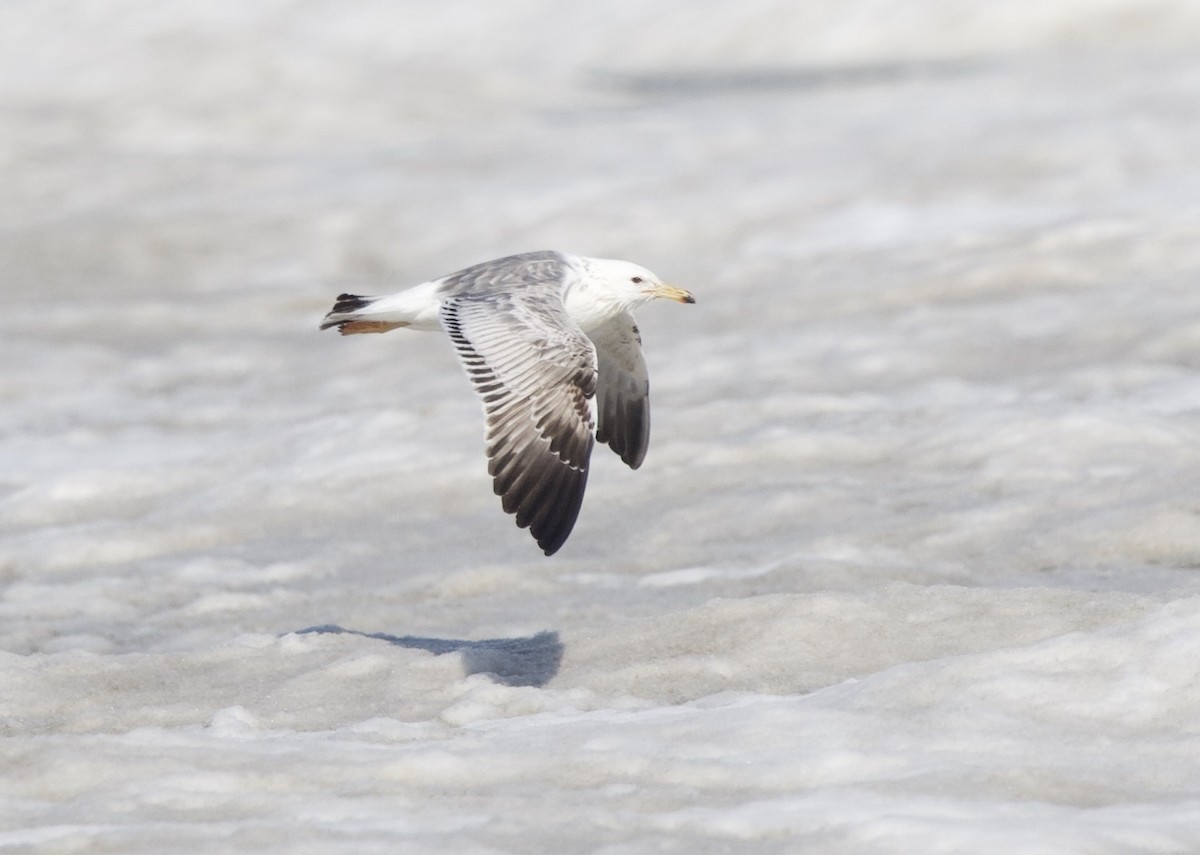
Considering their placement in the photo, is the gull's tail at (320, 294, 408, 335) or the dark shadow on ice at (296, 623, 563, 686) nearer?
the dark shadow on ice at (296, 623, 563, 686)

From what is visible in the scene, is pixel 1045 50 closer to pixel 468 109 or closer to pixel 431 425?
pixel 468 109

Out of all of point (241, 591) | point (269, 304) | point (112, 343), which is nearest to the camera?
point (241, 591)

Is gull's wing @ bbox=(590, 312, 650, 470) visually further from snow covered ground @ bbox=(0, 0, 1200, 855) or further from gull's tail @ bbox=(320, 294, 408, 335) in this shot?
gull's tail @ bbox=(320, 294, 408, 335)

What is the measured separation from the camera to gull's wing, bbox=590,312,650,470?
7398 mm

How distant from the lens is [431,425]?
9711mm

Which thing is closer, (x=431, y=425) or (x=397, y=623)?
(x=397, y=623)

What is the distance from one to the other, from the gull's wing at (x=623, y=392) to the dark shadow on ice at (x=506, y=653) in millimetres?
1224

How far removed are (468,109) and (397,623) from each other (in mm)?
14862

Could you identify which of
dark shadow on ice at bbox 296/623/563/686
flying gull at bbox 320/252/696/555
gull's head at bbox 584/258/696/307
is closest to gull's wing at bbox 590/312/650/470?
flying gull at bbox 320/252/696/555

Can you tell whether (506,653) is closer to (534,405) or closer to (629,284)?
(534,405)

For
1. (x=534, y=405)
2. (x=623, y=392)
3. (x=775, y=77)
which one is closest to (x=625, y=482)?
(x=623, y=392)

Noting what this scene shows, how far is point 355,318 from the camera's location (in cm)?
718

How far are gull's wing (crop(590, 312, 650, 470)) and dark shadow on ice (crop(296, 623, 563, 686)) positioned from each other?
1.22m

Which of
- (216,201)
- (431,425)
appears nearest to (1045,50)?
(216,201)
